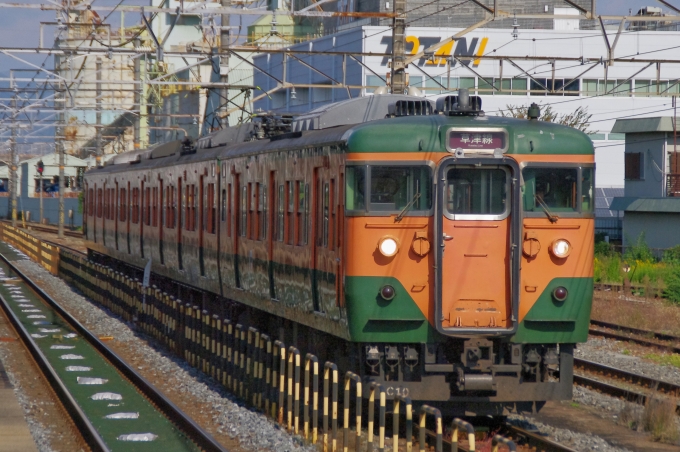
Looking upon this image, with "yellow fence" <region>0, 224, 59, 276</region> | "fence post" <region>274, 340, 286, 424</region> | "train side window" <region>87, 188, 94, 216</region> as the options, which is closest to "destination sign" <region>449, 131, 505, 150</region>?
"fence post" <region>274, 340, 286, 424</region>

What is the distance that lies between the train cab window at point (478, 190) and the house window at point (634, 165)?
2748cm

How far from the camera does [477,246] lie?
32.9ft

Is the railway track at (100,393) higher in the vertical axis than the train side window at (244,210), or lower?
lower

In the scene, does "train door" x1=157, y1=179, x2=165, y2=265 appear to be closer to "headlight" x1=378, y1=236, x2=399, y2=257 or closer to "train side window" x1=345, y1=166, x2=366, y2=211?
"train side window" x1=345, y1=166, x2=366, y2=211

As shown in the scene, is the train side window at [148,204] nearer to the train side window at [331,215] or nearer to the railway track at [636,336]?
Answer: the railway track at [636,336]

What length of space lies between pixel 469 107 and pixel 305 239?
235 centimetres

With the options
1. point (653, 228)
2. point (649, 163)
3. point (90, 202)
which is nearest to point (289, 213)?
point (90, 202)

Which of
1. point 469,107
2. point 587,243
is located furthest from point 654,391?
point 469,107

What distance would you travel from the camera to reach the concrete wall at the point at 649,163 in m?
35.3

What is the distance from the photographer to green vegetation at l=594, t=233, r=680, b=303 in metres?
25.3

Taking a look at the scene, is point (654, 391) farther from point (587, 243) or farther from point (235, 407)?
point (235, 407)

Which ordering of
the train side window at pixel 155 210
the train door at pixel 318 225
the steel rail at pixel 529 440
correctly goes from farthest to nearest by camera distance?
the train side window at pixel 155 210 → the train door at pixel 318 225 → the steel rail at pixel 529 440

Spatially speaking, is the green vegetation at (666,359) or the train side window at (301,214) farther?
the green vegetation at (666,359)

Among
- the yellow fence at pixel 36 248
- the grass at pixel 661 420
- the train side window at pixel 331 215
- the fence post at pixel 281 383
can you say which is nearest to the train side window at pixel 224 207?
the fence post at pixel 281 383
